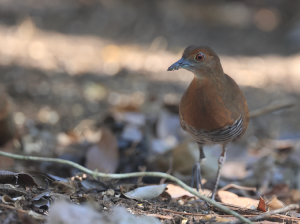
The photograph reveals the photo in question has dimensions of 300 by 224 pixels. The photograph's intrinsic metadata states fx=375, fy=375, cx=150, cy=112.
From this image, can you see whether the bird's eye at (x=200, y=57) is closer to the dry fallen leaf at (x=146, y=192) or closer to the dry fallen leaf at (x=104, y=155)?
the dry fallen leaf at (x=146, y=192)

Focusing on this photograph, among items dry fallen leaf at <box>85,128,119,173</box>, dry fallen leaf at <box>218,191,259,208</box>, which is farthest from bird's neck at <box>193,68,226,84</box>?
dry fallen leaf at <box>85,128,119,173</box>

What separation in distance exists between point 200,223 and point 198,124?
100 centimetres

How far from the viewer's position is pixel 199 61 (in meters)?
3.04

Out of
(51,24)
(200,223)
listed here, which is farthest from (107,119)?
(51,24)

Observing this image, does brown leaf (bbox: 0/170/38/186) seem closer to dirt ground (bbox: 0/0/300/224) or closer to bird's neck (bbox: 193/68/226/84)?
dirt ground (bbox: 0/0/300/224)

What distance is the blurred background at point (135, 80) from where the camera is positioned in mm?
4133

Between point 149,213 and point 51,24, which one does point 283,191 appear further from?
point 51,24

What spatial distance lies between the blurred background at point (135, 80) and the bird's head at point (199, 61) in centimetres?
105

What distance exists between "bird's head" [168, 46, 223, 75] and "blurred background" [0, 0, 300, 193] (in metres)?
1.05

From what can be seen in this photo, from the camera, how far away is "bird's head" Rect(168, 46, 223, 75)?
3.03 meters

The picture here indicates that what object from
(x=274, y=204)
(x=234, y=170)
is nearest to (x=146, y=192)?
(x=274, y=204)

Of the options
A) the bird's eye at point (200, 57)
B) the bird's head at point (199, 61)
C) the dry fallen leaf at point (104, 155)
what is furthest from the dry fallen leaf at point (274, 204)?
the dry fallen leaf at point (104, 155)

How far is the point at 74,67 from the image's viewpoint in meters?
6.44

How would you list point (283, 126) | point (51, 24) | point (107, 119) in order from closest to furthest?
point (107, 119)
point (283, 126)
point (51, 24)
